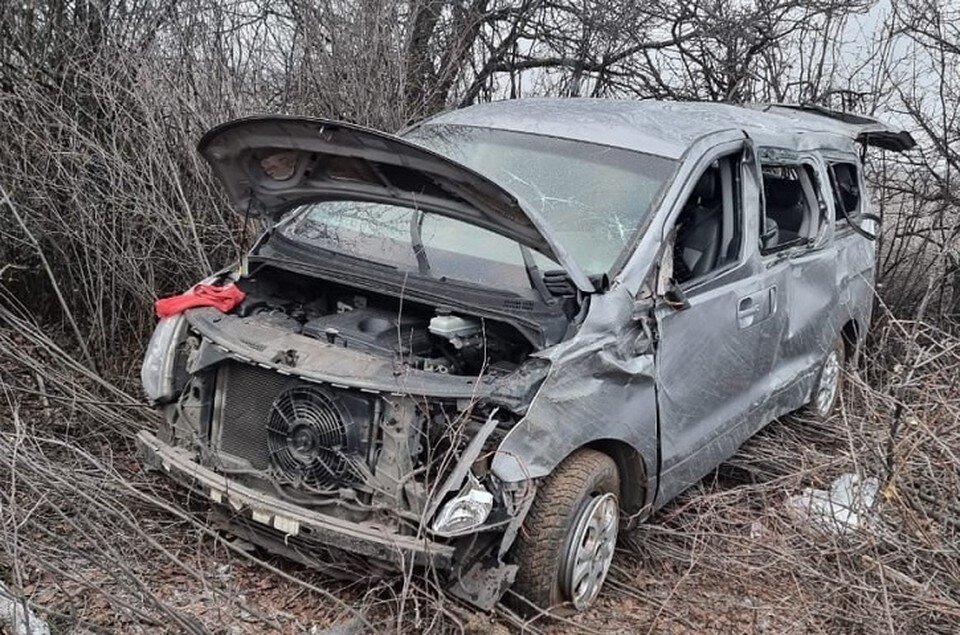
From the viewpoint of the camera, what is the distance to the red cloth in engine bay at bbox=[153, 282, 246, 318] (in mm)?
3740

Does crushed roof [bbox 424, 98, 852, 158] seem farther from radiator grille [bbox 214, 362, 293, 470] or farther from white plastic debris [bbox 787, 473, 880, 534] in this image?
radiator grille [bbox 214, 362, 293, 470]

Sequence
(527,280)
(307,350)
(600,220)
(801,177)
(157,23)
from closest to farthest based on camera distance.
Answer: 1. (307,350)
2. (527,280)
3. (600,220)
4. (801,177)
5. (157,23)

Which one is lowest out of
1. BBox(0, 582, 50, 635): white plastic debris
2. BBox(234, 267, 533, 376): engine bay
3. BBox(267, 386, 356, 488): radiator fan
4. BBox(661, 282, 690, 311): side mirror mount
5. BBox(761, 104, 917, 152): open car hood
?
BBox(0, 582, 50, 635): white plastic debris

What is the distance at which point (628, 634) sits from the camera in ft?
11.5

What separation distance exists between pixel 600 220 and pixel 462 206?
2.33 feet

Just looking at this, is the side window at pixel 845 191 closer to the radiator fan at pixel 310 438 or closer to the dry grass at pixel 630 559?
the dry grass at pixel 630 559

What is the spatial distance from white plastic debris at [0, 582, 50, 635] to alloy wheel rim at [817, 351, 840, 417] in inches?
175

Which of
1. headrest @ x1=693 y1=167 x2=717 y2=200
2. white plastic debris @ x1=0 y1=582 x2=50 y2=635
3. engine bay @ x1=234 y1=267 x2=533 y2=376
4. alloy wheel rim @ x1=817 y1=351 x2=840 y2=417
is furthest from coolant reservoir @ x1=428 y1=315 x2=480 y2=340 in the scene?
alloy wheel rim @ x1=817 y1=351 x2=840 y2=417

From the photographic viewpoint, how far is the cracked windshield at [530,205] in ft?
12.4

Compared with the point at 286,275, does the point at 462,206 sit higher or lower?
higher

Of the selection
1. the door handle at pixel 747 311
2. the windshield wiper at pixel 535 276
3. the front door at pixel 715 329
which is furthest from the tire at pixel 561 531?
the door handle at pixel 747 311

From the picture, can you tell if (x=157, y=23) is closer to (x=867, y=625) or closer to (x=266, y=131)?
(x=266, y=131)

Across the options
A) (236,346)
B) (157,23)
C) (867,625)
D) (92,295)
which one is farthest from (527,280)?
(157,23)

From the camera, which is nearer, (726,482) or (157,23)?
(726,482)
